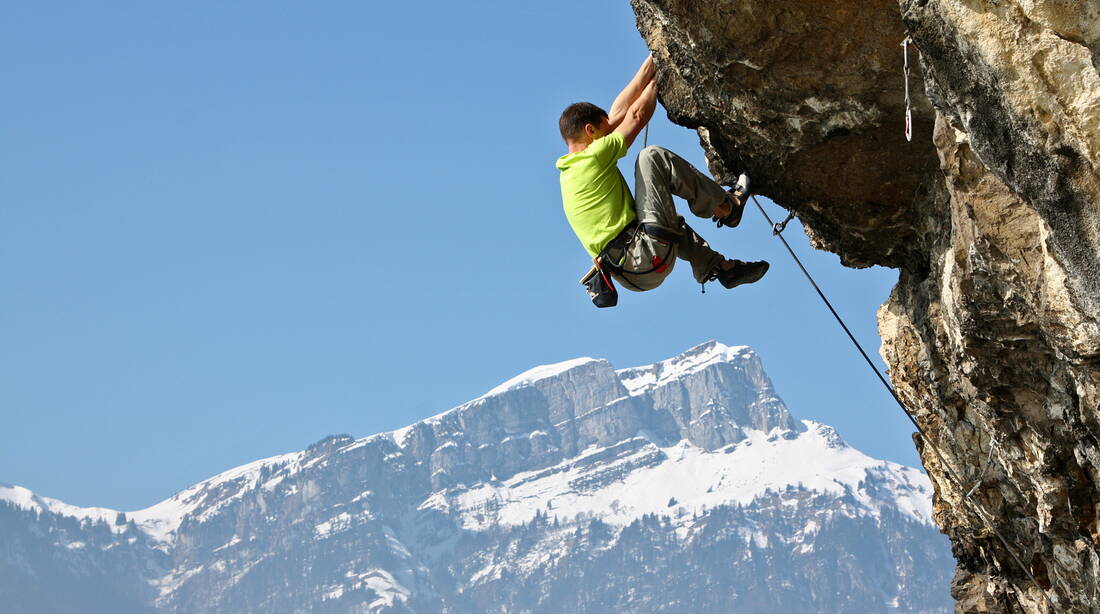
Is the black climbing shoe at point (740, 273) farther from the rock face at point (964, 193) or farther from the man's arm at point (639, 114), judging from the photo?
the man's arm at point (639, 114)

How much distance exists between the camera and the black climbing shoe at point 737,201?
10.4 m

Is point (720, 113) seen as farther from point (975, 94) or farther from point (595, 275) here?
point (975, 94)

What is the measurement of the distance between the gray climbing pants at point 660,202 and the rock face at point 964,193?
1.68ft

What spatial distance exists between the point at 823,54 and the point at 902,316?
3.45 m

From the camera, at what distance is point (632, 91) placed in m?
10.5

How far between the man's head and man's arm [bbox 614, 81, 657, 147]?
0.22 m

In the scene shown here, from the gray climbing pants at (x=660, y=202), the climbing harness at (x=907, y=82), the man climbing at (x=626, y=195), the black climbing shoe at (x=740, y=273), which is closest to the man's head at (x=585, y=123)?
the man climbing at (x=626, y=195)

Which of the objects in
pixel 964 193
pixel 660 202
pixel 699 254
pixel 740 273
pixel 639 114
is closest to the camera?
pixel 964 193

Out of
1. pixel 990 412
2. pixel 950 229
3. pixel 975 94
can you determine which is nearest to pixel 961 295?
pixel 950 229

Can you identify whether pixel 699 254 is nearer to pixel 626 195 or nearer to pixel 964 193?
pixel 626 195

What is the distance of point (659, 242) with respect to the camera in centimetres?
984

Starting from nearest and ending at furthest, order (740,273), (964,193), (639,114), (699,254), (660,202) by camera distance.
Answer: (964,193)
(660,202)
(639,114)
(699,254)
(740,273)

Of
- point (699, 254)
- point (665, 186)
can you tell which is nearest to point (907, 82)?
point (665, 186)

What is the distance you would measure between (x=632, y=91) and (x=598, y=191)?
113 cm
